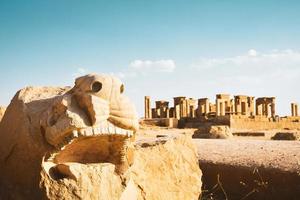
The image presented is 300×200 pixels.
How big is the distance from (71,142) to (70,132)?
0.36 feet

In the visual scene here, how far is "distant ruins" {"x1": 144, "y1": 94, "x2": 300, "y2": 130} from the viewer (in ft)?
109

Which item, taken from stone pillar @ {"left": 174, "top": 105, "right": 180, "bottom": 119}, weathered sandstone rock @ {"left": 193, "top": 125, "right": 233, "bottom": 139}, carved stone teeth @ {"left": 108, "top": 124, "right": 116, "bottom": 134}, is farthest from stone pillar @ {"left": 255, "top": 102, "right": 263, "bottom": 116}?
carved stone teeth @ {"left": 108, "top": 124, "right": 116, "bottom": 134}

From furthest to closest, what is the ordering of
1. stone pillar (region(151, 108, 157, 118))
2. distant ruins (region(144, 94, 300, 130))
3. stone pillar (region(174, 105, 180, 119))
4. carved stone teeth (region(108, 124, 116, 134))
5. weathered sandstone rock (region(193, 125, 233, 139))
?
stone pillar (region(151, 108, 157, 118)) → stone pillar (region(174, 105, 180, 119)) → distant ruins (region(144, 94, 300, 130)) → weathered sandstone rock (region(193, 125, 233, 139)) → carved stone teeth (region(108, 124, 116, 134))

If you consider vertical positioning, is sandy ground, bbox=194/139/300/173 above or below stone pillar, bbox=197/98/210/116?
below

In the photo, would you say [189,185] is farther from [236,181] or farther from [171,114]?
[171,114]

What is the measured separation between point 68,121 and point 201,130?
1300cm

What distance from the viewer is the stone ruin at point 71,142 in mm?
2686

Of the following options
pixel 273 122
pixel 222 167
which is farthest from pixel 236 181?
pixel 273 122

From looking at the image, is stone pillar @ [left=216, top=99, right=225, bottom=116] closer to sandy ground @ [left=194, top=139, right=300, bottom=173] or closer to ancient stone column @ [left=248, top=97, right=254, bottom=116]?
ancient stone column @ [left=248, top=97, right=254, bottom=116]

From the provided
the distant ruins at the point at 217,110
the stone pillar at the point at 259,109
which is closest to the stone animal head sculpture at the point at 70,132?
the distant ruins at the point at 217,110

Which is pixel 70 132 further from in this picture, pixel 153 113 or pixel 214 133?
pixel 153 113

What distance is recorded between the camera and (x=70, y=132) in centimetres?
267

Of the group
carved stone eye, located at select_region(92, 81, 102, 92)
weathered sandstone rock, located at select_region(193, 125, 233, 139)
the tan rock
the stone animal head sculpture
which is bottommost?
weathered sandstone rock, located at select_region(193, 125, 233, 139)

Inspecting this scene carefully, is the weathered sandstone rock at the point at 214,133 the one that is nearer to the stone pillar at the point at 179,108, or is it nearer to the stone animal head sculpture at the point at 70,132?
the stone animal head sculpture at the point at 70,132
